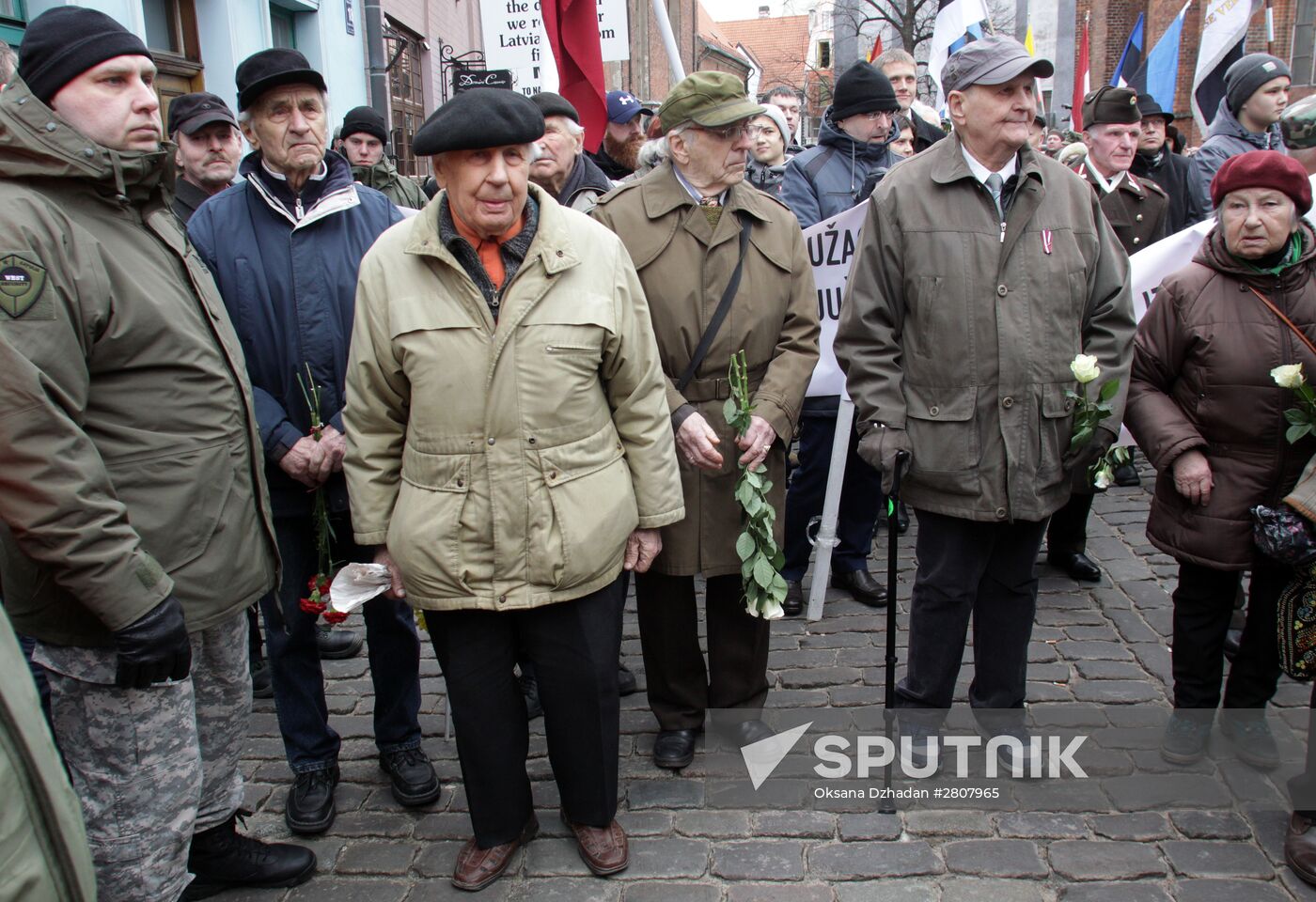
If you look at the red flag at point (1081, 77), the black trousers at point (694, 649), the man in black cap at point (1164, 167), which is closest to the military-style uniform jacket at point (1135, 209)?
the man in black cap at point (1164, 167)

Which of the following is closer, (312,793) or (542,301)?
(542,301)

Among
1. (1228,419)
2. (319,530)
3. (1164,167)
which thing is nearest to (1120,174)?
(1164,167)

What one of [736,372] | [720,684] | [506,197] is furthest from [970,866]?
[506,197]

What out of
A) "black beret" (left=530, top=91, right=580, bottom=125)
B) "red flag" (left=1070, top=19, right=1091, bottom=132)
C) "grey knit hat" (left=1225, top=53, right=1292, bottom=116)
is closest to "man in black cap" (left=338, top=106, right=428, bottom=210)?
"black beret" (left=530, top=91, right=580, bottom=125)

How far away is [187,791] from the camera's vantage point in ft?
8.89

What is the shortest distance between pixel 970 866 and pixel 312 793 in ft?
6.89

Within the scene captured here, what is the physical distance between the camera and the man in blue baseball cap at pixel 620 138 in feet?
20.3

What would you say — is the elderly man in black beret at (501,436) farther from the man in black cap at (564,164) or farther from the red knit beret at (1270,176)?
the red knit beret at (1270,176)

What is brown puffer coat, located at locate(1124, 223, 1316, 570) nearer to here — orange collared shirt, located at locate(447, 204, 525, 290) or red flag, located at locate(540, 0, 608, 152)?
orange collared shirt, located at locate(447, 204, 525, 290)

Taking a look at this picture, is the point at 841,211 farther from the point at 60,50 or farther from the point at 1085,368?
the point at 60,50

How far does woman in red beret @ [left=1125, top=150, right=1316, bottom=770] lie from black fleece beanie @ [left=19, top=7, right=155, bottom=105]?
10.5 feet

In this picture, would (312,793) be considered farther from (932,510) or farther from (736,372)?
(932,510)

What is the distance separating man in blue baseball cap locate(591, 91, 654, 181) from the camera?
20.3 feet

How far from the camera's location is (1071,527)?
211 inches
